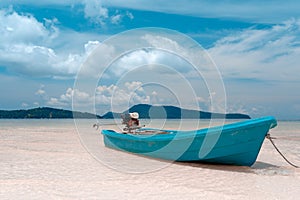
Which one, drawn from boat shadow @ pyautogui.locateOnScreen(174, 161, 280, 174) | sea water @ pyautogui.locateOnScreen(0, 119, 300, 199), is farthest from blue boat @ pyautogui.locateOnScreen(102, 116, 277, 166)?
sea water @ pyautogui.locateOnScreen(0, 119, 300, 199)

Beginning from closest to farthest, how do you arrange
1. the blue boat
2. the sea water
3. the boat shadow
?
the sea water → the blue boat → the boat shadow

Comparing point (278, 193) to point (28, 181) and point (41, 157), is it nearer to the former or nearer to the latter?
point (28, 181)

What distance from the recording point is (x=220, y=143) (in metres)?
8.61

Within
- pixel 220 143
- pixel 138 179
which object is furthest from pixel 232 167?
pixel 138 179

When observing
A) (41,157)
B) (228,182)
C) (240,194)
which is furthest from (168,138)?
(41,157)

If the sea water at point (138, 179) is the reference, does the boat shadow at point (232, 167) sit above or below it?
above

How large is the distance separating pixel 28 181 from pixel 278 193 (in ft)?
17.3

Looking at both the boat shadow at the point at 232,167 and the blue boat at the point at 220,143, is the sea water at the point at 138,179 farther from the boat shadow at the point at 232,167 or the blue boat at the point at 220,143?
the blue boat at the point at 220,143

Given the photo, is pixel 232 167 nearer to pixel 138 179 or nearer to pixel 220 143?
pixel 220 143

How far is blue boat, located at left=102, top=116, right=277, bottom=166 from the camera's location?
8.30 m

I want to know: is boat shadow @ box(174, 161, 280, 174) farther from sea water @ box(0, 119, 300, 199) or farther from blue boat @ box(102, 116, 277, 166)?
blue boat @ box(102, 116, 277, 166)

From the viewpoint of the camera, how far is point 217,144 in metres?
8.66

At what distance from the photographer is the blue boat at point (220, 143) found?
27.2 ft

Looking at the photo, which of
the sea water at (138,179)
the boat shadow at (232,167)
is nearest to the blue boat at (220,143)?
the boat shadow at (232,167)
